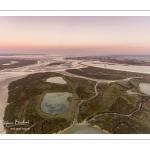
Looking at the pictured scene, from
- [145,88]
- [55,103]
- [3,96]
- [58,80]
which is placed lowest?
[55,103]

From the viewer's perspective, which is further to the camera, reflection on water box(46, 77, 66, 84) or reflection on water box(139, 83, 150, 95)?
reflection on water box(46, 77, 66, 84)

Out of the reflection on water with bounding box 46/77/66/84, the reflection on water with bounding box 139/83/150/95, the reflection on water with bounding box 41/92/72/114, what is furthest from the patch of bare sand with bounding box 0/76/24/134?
the reflection on water with bounding box 139/83/150/95

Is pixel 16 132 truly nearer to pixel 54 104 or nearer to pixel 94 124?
→ pixel 54 104

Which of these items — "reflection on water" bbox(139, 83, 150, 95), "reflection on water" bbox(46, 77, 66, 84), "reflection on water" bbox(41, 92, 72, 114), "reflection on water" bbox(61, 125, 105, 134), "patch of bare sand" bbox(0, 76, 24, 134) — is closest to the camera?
"reflection on water" bbox(61, 125, 105, 134)

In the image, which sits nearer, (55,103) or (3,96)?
Answer: (55,103)

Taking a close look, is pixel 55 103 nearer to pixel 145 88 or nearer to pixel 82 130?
pixel 82 130

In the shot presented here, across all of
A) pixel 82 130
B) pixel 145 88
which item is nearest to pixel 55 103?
pixel 82 130

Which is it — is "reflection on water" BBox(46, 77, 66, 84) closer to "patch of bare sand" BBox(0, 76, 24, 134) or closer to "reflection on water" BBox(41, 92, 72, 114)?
"reflection on water" BBox(41, 92, 72, 114)
